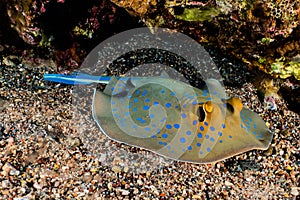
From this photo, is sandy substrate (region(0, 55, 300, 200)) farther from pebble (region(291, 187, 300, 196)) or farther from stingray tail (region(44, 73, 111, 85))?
stingray tail (region(44, 73, 111, 85))

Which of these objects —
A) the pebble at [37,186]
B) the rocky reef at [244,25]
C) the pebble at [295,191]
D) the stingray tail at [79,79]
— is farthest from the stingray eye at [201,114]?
the pebble at [37,186]

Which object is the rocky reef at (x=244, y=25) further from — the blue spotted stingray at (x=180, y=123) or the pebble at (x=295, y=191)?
the pebble at (x=295, y=191)

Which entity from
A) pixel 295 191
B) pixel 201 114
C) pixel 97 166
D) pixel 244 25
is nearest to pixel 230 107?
pixel 201 114

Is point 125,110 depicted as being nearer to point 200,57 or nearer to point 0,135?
point 0,135

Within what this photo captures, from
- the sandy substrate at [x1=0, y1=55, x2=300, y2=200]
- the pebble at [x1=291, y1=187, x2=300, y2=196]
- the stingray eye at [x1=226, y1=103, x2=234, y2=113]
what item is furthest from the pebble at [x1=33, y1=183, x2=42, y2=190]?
the pebble at [x1=291, y1=187, x2=300, y2=196]

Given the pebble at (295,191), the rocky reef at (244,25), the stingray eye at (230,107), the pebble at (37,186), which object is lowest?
the pebble at (37,186)

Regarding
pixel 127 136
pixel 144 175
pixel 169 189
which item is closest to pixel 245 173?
pixel 169 189

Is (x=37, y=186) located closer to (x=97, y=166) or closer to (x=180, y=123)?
(x=97, y=166)
